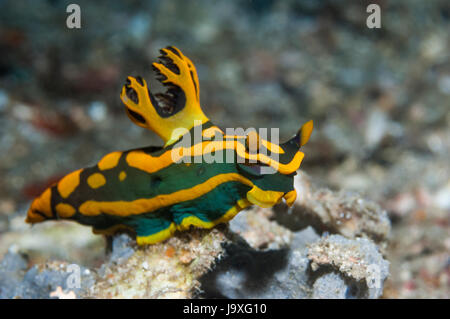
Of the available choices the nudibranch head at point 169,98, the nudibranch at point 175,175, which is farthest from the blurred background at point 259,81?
the nudibranch head at point 169,98

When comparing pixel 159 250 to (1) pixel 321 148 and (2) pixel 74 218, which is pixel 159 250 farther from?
(1) pixel 321 148

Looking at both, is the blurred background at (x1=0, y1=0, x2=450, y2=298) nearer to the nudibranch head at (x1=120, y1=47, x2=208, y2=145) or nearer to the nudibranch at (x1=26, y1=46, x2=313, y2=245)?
the nudibranch at (x1=26, y1=46, x2=313, y2=245)

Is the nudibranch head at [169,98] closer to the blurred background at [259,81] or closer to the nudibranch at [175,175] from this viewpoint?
the nudibranch at [175,175]

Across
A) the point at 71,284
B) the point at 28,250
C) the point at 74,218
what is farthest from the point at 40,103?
the point at 71,284

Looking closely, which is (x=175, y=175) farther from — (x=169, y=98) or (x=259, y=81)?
(x=259, y=81)

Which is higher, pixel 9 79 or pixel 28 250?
pixel 9 79

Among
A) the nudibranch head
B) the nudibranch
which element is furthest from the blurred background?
the nudibranch head
